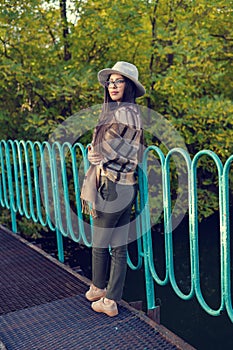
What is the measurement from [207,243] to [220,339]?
10.6 ft

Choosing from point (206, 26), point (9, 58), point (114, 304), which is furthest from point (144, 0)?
point (114, 304)

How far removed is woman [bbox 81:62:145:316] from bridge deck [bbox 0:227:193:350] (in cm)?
14

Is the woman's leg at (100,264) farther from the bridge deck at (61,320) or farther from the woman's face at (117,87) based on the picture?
the woman's face at (117,87)

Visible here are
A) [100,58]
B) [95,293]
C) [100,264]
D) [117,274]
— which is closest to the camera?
[117,274]

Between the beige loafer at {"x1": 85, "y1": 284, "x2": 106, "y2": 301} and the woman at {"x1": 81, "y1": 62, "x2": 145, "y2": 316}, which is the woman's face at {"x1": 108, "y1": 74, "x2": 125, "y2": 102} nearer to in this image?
the woman at {"x1": 81, "y1": 62, "x2": 145, "y2": 316}

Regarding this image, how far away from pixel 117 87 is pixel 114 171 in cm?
54

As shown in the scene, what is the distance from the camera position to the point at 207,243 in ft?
27.6

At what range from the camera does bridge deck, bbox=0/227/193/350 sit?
277 centimetres

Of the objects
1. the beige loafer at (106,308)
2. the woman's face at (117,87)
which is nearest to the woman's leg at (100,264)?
the beige loafer at (106,308)

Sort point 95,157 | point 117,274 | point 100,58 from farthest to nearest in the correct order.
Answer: point 100,58 < point 117,274 < point 95,157

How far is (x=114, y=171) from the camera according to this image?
9.52 feet

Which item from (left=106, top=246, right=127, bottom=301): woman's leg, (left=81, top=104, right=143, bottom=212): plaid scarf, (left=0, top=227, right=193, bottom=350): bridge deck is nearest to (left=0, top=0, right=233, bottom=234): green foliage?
(left=0, top=227, right=193, bottom=350): bridge deck

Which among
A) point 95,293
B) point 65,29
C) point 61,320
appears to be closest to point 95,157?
point 95,293

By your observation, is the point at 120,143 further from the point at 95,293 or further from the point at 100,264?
the point at 95,293
